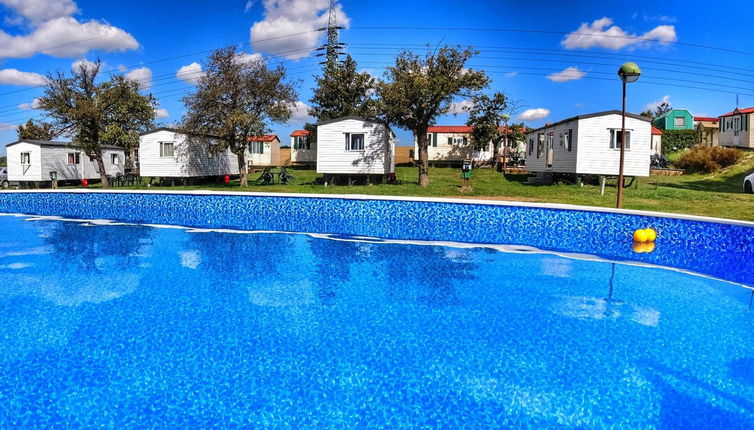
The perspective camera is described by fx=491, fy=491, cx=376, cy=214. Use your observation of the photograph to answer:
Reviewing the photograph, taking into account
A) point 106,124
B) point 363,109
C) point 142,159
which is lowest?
point 142,159

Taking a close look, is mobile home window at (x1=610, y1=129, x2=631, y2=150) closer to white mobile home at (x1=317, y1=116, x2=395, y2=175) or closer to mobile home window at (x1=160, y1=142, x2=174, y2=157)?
white mobile home at (x1=317, y1=116, x2=395, y2=175)

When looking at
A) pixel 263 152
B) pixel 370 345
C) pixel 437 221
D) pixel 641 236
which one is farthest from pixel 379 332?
pixel 263 152

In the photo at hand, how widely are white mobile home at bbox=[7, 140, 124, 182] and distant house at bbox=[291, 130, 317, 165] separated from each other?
15.0m

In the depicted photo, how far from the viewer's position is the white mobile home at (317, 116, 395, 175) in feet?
84.8

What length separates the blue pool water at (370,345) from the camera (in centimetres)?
464

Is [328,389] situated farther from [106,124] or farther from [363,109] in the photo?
[363,109]

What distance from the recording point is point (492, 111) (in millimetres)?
37250

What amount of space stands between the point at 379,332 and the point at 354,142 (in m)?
20.3

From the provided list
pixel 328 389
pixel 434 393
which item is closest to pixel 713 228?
pixel 434 393

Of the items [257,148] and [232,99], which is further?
[257,148]

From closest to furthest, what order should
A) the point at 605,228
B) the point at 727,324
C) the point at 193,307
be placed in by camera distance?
the point at 727,324
the point at 193,307
the point at 605,228

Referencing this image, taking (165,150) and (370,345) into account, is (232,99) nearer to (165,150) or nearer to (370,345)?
(165,150)

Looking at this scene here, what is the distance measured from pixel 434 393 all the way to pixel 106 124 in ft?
104

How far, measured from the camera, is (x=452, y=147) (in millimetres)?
41750
